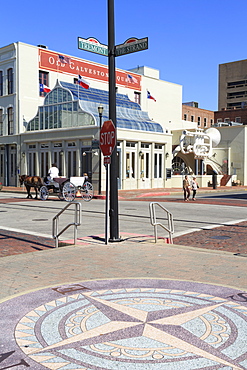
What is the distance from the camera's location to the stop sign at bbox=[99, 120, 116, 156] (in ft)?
29.8

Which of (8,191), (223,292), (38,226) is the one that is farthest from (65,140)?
(223,292)

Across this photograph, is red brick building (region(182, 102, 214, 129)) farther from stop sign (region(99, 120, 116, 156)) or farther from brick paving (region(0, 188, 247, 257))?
stop sign (region(99, 120, 116, 156))

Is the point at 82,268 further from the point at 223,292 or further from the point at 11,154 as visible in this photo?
the point at 11,154

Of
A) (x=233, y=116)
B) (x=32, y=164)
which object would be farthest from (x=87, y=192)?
(x=233, y=116)

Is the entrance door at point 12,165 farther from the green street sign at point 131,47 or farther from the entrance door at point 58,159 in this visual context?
the green street sign at point 131,47

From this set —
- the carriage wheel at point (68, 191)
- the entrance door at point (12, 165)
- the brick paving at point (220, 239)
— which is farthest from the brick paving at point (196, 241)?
the entrance door at point (12, 165)

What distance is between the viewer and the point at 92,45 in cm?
945

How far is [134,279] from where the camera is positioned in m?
6.48

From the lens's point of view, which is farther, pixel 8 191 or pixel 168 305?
pixel 8 191

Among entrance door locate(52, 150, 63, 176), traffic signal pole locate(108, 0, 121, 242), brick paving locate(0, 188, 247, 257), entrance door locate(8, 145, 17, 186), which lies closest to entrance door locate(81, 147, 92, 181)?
entrance door locate(52, 150, 63, 176)

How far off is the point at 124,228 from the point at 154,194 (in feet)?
59.9

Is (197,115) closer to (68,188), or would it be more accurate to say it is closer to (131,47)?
(68,188)

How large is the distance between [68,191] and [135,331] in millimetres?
19793

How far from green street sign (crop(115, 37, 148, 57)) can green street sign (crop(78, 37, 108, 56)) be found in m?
0.34
